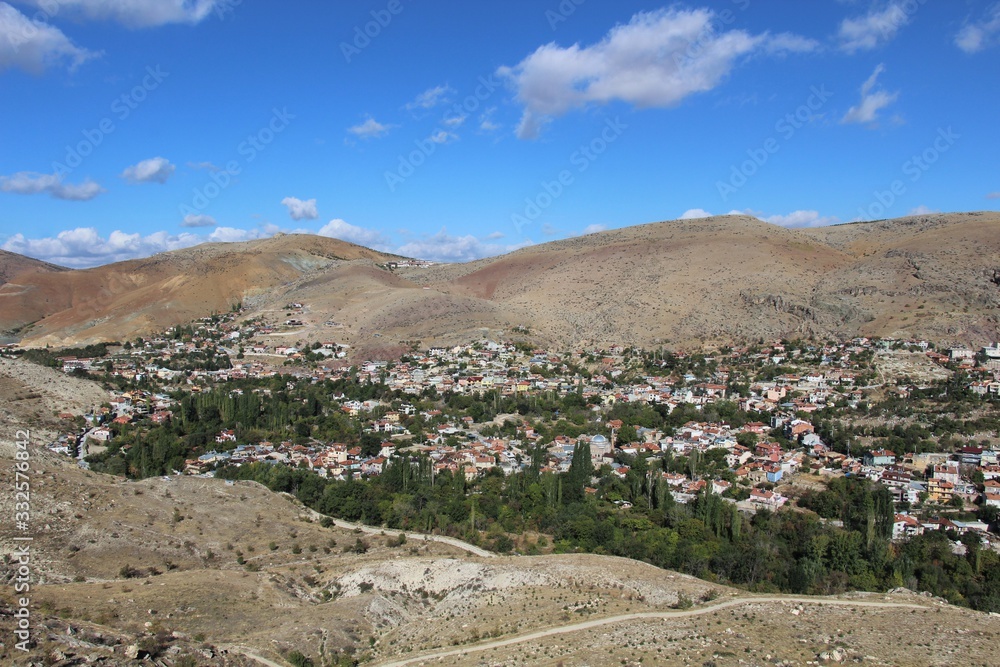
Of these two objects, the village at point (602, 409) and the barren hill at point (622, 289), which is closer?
the village at point (602, 409)

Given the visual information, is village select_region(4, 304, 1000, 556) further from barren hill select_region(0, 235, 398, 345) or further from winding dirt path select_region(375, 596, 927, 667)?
barren hill select_region(0, 235, 398, 345)

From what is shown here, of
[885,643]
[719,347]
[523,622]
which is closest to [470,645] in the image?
[523,622]

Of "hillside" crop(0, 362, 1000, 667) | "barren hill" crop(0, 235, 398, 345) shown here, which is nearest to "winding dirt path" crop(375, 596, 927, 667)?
"hillside" crop(0, 362, 1000, 667)

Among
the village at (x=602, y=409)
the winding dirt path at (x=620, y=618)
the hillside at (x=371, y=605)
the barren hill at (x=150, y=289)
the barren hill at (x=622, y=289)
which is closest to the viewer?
the hillside at (x=371, y=605)

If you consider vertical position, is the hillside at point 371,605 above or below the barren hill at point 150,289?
below

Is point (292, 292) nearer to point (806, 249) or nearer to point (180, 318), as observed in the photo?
point (180, 318)

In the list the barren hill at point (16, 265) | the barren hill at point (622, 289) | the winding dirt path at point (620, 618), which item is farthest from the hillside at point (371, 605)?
the barren hill at point (16, 265)

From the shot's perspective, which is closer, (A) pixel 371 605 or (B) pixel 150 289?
(A) pixel 371 605

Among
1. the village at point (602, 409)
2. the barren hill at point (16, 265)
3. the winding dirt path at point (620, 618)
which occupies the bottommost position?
the winding dirt path at point (620, 618)

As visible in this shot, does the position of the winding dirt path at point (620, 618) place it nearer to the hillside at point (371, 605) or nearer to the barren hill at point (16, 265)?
the hillside at point (371, 605)

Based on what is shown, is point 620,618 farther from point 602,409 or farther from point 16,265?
point 16,265

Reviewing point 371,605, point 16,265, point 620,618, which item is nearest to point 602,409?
point 620,618
